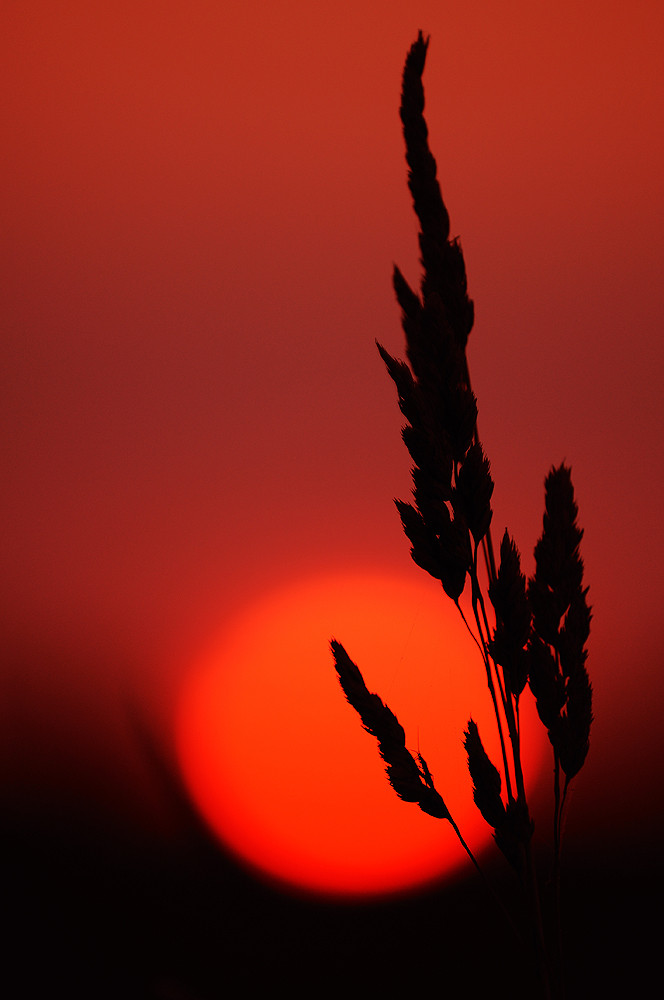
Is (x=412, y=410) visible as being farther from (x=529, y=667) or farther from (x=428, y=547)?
(x=529, y=667)

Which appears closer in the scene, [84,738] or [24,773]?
[24,773]

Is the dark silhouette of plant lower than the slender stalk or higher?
higher

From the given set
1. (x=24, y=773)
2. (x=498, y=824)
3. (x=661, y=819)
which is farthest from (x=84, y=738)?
(x=498, y=824)

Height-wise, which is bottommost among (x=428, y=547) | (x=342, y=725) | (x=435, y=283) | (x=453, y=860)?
(x=453, y=860)

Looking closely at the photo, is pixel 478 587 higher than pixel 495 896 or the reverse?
higher

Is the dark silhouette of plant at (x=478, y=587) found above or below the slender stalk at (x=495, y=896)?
above

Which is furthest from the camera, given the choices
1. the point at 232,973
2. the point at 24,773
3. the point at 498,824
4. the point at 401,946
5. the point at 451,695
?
the point at 24,773

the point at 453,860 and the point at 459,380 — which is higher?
the point at 459,380

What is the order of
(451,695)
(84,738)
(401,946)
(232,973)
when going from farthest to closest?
1. (84,738)
2. (401,946)
3. (232,973)
4. (451,695)
